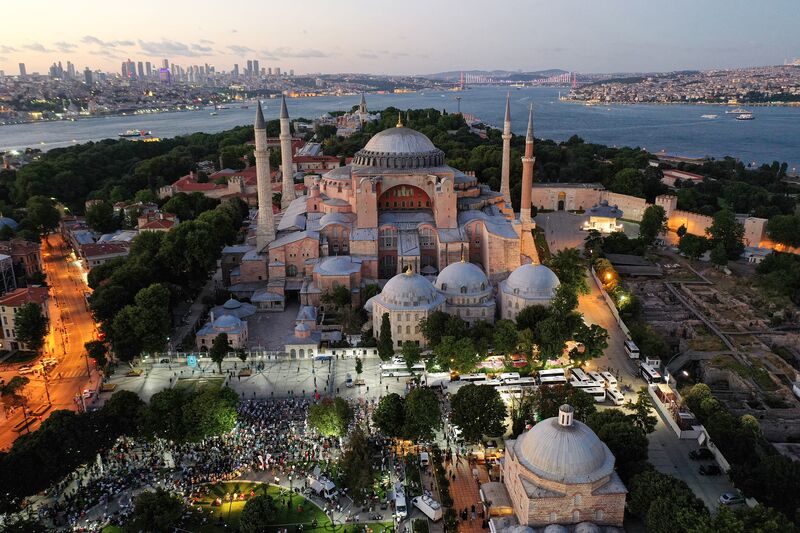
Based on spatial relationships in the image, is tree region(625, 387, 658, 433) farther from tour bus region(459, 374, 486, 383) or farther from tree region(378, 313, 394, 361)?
tree region(378, 313, 394, 361)

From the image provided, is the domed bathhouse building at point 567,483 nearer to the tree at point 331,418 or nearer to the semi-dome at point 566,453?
the semi-dome at point 566,453

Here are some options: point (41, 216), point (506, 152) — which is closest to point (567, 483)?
point (506, 152)

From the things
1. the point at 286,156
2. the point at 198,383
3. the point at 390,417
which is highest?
the point at 286,156

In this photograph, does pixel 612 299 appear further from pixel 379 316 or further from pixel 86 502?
pixel 86 502

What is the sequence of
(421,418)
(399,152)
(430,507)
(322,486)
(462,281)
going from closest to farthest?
1. (430,507)
2. (322,486)
3. (421,418)
4. (462,281)
5. (399,152)

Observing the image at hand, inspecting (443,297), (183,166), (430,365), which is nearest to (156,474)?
(430,365)

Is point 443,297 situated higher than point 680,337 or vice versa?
point 443,297

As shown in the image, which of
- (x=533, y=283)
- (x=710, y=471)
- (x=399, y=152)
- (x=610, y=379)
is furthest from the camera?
(x=399, y=152)

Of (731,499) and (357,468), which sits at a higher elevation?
(357,468)

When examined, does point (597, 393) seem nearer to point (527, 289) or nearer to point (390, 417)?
point (527, 289)
